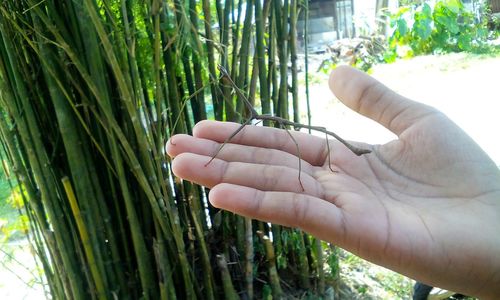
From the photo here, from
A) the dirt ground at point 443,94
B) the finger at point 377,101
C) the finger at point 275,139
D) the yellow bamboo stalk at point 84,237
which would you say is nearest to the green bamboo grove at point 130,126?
the yellow bamboo stalk at point 84,237

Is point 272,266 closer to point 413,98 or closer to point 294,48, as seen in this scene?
point 294,48

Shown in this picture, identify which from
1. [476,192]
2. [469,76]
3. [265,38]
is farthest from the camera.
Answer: [469,76]

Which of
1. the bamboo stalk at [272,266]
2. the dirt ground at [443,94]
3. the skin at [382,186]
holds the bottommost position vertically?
the bamboo stalk at [272,266]

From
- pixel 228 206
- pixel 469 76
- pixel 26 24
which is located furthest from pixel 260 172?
pixel 469 76

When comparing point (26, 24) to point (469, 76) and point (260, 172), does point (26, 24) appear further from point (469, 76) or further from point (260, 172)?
point (469, 76)

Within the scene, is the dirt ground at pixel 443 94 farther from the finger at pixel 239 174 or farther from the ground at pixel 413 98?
the finger at pixel 239 174

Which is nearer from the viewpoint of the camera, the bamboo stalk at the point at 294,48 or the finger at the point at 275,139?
the finger at the point at 275,139

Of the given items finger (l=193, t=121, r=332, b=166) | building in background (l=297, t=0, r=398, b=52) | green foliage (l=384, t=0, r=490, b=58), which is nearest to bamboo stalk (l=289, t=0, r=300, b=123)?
finger (l=193, t=121, r=332, b=166)

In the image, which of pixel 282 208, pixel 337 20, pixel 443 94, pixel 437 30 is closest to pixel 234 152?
pixel 282 208
